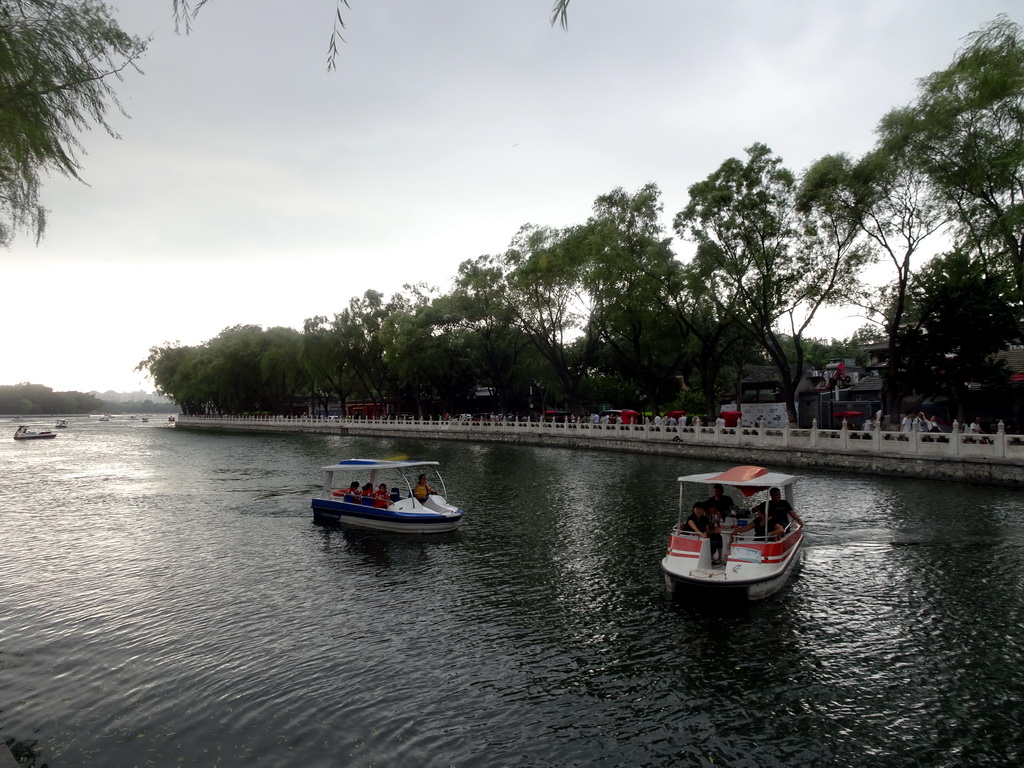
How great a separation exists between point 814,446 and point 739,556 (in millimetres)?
21430

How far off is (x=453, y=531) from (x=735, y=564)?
931cm

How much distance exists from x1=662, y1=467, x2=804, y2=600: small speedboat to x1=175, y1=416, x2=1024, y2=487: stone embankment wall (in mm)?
15894

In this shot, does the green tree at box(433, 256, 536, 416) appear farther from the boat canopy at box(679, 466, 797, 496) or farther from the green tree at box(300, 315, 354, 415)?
the boat canopy at box(679, 466, 797, 496)

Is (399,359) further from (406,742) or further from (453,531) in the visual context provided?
(406,742)

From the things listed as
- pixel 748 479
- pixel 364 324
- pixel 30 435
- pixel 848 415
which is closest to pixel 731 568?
pixel 748 479

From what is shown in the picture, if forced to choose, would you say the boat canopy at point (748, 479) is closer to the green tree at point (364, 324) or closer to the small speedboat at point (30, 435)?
the green tree at point (364, 324)

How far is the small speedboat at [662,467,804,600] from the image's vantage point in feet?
41.9

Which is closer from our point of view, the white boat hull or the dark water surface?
the dark water surface

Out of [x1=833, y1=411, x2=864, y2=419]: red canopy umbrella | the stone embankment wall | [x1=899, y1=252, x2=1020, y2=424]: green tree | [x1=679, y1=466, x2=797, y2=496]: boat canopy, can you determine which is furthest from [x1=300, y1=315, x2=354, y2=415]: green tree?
[x1=679, y1=466, x2=797, y2=496]: boat canopy

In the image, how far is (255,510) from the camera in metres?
24.9

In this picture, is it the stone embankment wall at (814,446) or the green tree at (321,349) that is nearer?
the stone embankment wall at (814,446)

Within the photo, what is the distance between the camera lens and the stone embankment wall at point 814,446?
2606cm

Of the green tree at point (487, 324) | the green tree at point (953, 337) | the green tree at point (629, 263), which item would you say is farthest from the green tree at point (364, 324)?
the green tree at point (953, 337)

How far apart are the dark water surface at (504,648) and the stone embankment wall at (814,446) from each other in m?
5.70
